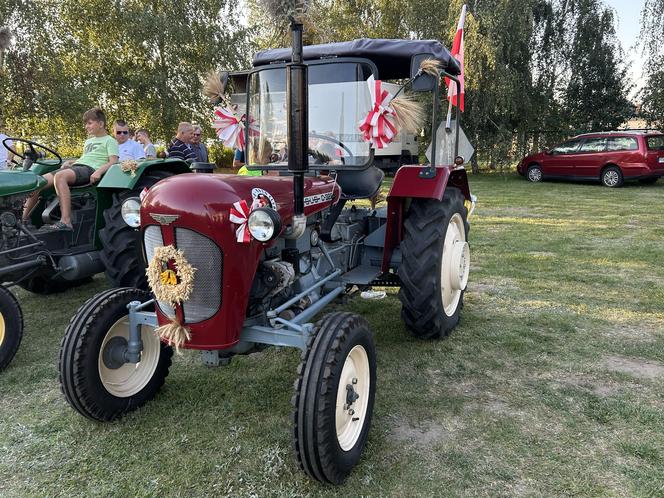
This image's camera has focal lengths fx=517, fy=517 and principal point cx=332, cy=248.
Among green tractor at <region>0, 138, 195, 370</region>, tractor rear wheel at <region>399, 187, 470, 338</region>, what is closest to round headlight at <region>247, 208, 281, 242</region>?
tractor rear wheel at <region>399, 187, 470, 338</region>

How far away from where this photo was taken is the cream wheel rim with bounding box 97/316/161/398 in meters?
2.54

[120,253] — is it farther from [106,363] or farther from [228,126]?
[106,363]

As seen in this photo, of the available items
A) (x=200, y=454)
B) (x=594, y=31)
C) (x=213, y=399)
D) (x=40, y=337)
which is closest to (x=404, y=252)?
(x=213, y=399)

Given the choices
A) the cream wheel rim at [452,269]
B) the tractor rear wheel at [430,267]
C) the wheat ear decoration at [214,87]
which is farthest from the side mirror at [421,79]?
the wheat ear decoration at [214,87]

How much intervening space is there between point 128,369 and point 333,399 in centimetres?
125

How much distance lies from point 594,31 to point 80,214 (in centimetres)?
1756

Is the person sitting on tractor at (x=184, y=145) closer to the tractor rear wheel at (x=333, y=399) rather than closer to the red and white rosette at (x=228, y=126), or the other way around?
the red and white rosette at (x=228, y=126)

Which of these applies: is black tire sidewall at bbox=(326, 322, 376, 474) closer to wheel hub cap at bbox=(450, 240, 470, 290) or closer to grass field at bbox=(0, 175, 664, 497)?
grass field at bbox=(0, 175, 664, 497)

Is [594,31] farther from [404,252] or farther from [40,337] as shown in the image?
[40,337]

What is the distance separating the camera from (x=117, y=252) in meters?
3.85

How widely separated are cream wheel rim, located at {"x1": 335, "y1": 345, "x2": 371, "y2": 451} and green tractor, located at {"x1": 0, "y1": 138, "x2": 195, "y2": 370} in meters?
1.76

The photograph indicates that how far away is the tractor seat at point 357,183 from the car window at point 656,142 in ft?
40.4

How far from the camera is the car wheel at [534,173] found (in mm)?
14924

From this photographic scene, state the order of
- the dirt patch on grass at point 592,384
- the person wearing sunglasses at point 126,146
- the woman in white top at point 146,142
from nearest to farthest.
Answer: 1. the dirt patch on grass at point 592,384
2. the person wearing sunglasses at point 126,146
3. the woman in white top at point 146,142
